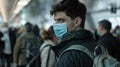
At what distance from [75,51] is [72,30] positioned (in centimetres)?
26

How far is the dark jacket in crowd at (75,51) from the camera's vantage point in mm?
Answer: 3195

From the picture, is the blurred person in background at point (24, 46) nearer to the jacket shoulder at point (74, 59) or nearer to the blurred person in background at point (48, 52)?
the blurred person in background at point (48, 52)

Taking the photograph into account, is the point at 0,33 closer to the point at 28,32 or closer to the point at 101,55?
the point at 28,32

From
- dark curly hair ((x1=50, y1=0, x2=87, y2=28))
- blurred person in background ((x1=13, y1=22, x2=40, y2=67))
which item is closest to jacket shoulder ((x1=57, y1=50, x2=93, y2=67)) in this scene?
dark curly hair ((x1=50, y1=0, x2=87, y2=28))

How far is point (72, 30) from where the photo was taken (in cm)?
343

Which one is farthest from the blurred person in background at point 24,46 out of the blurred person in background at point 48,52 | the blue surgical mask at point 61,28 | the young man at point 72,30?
the young man at point 72,30

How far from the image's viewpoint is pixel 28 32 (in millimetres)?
9719

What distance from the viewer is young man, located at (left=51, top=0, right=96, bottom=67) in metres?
3.24

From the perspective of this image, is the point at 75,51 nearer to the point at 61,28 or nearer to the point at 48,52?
the point at 61,28

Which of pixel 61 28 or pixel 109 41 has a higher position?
pixel 61 28

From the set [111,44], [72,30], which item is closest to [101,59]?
[72,30]

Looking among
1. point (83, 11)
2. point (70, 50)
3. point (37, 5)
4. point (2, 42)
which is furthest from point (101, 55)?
point (37, 5)

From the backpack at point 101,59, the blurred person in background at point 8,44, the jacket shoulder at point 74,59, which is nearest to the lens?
the backpack at point 101,59

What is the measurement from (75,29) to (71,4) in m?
0.22
